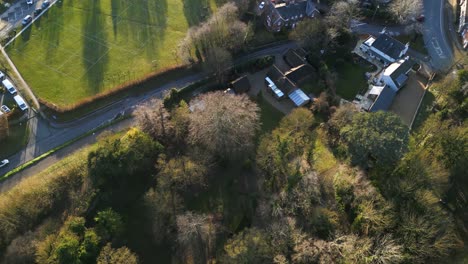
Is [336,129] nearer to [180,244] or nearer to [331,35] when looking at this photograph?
[331,35]

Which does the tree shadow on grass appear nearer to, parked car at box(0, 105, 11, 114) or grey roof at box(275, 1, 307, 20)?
parked car at box(0, 105, 11, 114)

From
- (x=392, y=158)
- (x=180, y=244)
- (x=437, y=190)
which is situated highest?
(x=392, y=158)

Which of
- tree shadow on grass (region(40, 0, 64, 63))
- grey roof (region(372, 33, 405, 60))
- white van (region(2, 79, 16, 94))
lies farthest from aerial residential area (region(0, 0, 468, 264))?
white van (region(2, 79, 16, 94))

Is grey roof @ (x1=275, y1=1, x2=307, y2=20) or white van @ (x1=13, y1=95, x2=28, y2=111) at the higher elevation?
grey roof @ (x1=275, y1=1, x2=307, y2=20)

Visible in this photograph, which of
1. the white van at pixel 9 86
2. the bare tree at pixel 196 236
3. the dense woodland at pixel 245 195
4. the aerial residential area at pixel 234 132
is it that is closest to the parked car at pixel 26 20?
the aerial residential area at pixel 234 132

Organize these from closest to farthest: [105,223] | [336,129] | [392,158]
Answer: [105,223]
[392,158]
[336,129]

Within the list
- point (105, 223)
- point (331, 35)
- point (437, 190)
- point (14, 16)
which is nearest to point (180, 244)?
point (105, 223)

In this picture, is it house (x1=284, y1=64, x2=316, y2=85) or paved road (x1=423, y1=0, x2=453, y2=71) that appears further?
paved road (x1=423, y1=0, x2=453, y2=71)

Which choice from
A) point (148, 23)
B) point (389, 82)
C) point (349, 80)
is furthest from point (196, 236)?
point (148, 23)
